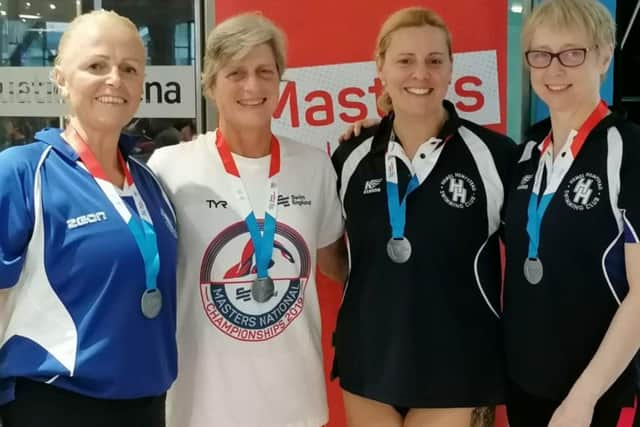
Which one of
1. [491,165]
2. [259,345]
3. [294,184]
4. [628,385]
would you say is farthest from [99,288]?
[628,385]

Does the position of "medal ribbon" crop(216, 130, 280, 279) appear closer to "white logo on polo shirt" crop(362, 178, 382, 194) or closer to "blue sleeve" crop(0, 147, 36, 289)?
"white logo on polo shirt" crop(362, 178, 382, 194)

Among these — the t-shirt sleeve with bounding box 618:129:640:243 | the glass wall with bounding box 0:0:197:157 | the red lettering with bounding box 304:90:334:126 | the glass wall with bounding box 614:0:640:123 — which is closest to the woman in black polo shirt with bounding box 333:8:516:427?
the t-shirt sleeve with bounding box 618:129:640:243

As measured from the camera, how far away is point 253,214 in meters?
1.99

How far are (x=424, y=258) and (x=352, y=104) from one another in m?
1.10

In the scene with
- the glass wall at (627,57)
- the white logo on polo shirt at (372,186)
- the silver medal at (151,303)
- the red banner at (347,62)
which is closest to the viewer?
the silver medal at (151,303)

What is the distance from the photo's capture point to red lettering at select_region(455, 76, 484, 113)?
9.34 feet

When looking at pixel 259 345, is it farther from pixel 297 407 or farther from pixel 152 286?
pixel 152 286

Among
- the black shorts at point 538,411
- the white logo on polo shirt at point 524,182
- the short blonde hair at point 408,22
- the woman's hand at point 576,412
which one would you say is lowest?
the black shorts at point 538,411

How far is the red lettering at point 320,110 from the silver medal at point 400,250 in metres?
1.03

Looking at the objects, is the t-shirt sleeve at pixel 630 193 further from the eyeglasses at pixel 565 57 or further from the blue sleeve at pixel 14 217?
the blue sleeve at pixel 14 217

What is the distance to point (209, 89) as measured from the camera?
82.3 inches

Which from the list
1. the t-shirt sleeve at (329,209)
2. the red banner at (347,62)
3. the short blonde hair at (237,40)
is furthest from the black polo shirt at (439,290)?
the red banner at (347,62)

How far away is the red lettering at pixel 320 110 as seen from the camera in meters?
2.93

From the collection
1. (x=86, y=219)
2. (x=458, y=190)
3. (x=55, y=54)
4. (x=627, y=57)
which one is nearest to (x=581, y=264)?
(x=458, y=190)
